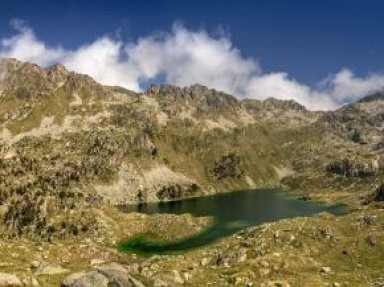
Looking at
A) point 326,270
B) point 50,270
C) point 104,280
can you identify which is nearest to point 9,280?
point 104,280

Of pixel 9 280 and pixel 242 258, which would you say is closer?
pixel 9 280

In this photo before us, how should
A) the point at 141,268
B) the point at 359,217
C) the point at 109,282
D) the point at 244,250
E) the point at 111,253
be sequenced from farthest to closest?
the point at 111,253
the point at 359,217
the point at 244,250
the point at 141,268
the point at 109,282

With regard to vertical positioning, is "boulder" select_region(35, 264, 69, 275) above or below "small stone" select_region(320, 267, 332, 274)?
above

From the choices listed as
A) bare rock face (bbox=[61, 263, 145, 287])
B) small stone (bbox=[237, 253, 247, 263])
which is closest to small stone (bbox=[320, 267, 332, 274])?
small stone (bbox=[237, 253, 247, 263])

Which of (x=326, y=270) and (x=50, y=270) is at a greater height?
(x=50, y=270)

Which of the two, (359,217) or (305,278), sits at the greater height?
(359,217)

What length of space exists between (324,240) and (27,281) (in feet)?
213

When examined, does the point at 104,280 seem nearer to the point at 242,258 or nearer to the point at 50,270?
the point at 50,270

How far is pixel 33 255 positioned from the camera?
9550 centimetres

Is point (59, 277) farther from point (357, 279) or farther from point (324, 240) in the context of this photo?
point (324, 240)

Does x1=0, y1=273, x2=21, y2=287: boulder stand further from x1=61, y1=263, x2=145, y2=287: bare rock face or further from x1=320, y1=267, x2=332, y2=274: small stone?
x1=320, y1=267, x2=332, y2=274: small stone

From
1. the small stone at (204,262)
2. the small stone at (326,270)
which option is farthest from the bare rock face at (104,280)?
the small stone at (204,262)

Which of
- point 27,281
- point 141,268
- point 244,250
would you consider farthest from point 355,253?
point 27,281

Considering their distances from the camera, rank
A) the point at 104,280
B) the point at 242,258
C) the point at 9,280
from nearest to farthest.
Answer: the point at 104,280 → the point at 9,280 → the point at 242,258
